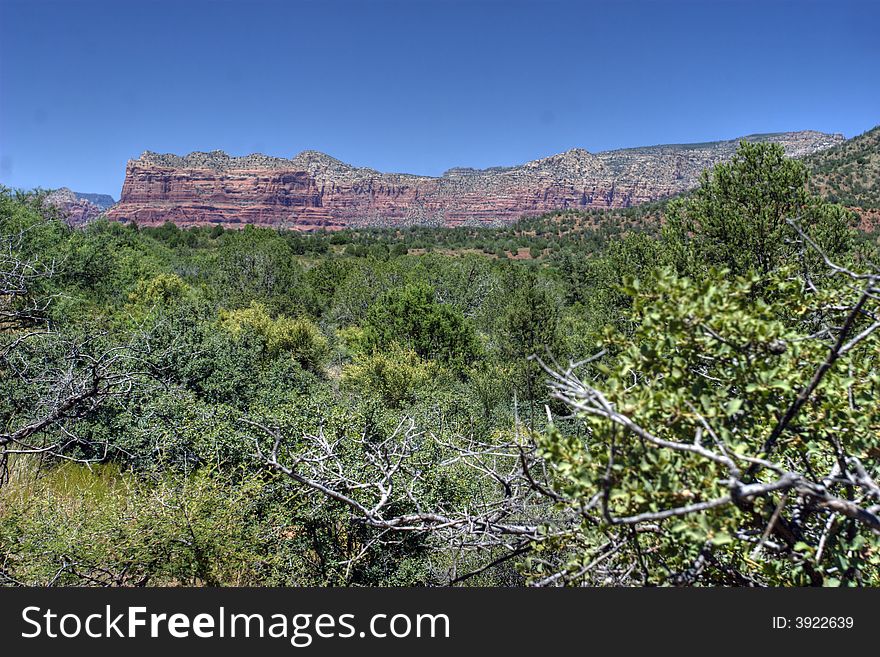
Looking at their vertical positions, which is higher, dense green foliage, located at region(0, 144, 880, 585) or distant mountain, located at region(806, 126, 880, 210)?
distant mountain, located at region(806, 126, 880, 210)

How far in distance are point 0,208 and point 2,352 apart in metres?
22.7

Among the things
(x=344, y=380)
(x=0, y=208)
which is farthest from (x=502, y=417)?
(x=0, y=208)

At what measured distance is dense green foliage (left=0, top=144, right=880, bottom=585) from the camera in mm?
2428

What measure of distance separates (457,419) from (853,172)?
67.8 metres

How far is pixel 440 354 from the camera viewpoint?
65.1ft

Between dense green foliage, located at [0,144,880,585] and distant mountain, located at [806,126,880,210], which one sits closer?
dense green foliage, located at [0,144,880,585]

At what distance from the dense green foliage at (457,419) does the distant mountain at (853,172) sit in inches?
1980

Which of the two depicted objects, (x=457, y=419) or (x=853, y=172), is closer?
(x=457, y=419)

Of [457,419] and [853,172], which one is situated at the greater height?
[853,172]

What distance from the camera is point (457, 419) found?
11656mm

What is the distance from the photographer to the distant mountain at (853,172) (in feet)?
173

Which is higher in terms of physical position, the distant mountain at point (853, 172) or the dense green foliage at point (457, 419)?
the distant mountain at point (853, 172)

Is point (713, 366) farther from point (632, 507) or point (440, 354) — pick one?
point (440, 354)

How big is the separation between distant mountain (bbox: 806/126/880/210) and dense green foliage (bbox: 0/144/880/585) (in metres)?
50.3
